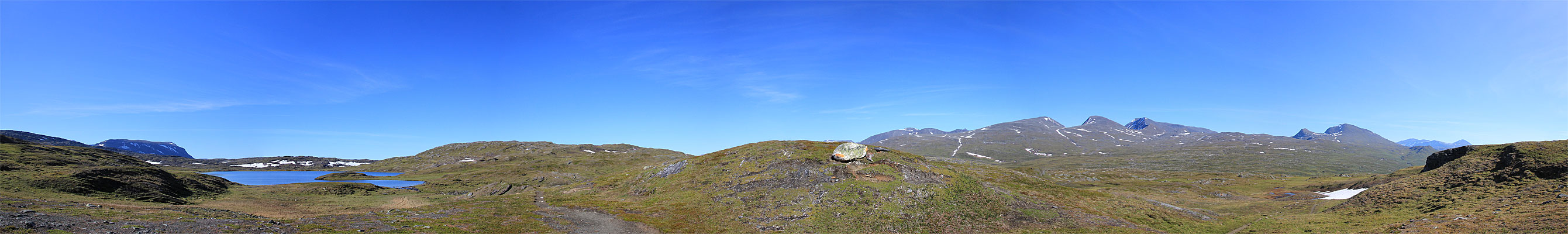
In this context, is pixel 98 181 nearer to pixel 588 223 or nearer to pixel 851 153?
pixel 588 223

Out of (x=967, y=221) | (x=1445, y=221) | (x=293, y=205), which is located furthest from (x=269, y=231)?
(x=1445, y=221)

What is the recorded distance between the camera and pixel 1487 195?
42625 mm

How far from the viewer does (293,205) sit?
207 ft

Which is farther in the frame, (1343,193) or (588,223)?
(1343,193)

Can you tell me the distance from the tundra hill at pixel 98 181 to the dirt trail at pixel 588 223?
4580 centimetres

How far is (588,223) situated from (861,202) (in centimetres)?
2460

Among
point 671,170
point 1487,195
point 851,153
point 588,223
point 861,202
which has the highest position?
point 851,153

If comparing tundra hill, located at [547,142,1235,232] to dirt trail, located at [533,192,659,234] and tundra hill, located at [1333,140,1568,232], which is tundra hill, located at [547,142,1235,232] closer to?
dirt trail, located at [533,192,659,234]

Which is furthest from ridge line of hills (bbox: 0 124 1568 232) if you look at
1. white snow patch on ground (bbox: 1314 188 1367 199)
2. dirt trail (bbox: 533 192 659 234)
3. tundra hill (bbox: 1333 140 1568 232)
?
white snow patch on ground (bbox: 1314 188 1367 199)

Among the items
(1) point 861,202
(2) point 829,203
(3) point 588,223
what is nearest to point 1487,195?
(1) point 861,202

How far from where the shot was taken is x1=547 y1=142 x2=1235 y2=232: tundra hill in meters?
42.8

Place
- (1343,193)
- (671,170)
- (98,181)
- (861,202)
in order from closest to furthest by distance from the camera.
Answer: (861,202)
(98,181)
(671,170)
(1343,193)

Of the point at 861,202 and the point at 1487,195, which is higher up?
the point at 1487,195

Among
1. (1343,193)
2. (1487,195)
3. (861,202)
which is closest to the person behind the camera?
(1487,195)
